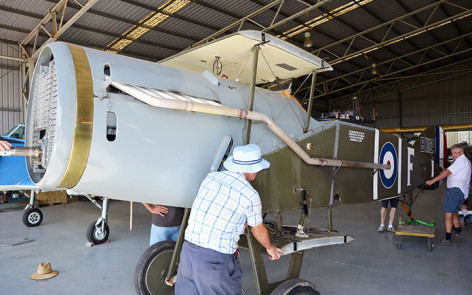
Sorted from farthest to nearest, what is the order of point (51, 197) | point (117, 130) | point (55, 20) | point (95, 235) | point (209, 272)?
point (51, 197) → point (55, 20) → point (95, 235) → point (117, 130) → point (209, 272)

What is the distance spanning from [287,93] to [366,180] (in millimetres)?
1352

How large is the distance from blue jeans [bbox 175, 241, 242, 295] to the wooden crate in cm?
999

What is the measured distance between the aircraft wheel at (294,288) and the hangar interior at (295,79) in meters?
1.17

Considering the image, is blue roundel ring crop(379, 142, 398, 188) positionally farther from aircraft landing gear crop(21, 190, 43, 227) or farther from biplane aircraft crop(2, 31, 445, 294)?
aircraft landing gear crop(21, 190, 43, 227)

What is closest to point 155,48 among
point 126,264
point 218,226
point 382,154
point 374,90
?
point 126,264

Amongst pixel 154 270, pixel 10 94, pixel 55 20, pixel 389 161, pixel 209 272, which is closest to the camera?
pixel 209 272

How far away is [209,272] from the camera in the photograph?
2.31 metres

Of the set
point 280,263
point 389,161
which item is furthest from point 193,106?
point 280,263

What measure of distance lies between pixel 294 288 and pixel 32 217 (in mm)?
6994

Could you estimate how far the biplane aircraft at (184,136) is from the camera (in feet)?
8.01

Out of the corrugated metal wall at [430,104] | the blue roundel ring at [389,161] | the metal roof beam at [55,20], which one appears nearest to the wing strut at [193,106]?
the blue roundel ring at [389,161]

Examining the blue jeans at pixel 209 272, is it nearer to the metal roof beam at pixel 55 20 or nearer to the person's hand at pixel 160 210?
the person's hand at pixel 160 210

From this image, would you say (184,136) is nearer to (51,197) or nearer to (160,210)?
(160,210)

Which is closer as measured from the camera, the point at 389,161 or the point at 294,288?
the point at 294,288
